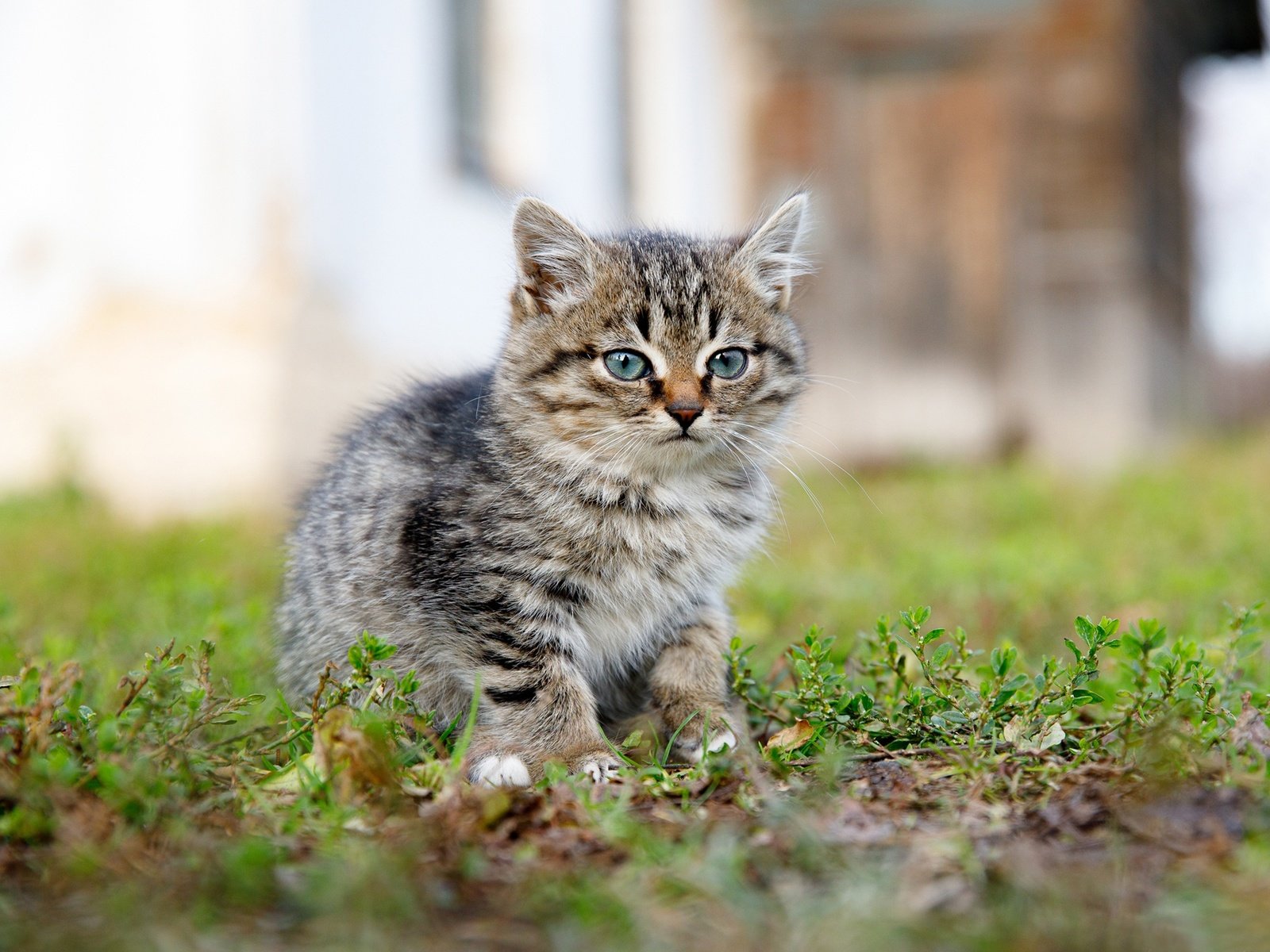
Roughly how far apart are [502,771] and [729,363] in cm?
123

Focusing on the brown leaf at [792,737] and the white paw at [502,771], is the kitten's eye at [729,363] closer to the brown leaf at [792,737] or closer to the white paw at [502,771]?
the brown leaf at [792,737]

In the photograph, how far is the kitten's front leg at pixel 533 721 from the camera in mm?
2676

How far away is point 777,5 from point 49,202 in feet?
22.9

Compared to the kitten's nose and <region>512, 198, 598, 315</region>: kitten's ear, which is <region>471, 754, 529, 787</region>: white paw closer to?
the kitten's nose

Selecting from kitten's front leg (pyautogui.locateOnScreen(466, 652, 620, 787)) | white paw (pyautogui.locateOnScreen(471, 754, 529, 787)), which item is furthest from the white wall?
white paw (pyautogui.locateOnScreen(471, 754, 529, 787))

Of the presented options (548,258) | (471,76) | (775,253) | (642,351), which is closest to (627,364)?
(642,351)

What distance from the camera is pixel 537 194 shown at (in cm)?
455

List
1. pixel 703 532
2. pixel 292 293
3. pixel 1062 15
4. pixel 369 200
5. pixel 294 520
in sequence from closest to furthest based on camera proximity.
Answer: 1. pixel 703 532
2. pixel 294 520
3. pixel 292 293
4. pixel 369 200
5. pixel 1062 15

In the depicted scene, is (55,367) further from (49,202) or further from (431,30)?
(431,30)

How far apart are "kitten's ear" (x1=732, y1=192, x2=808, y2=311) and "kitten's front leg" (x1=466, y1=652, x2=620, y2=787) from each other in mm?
1245

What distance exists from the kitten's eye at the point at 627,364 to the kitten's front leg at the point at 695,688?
0.65 m

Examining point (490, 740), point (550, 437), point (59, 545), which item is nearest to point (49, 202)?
point (59, 545)

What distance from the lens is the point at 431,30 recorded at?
323 inches

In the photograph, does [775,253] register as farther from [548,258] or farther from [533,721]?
[533,721]
